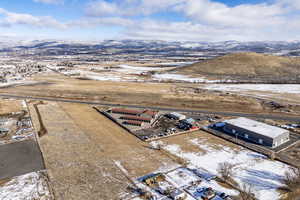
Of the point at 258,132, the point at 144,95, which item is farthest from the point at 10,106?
the point at 258,132

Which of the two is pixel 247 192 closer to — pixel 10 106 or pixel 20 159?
pixel 20 159

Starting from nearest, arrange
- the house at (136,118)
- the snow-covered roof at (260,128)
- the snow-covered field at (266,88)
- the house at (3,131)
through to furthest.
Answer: the snow-covered roof at (260,128)
the house at (3,131)
the house at (136,118)
the snow-covered field at (266,88)

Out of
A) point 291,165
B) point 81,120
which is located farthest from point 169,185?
point 81,120

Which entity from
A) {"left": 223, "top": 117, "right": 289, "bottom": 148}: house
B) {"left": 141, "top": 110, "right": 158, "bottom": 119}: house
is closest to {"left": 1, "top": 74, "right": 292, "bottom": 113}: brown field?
{"left": 141, "top": 110, "right": 158, "bottom": 119}: house

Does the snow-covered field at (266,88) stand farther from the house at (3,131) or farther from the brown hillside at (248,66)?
the house at (3,131)

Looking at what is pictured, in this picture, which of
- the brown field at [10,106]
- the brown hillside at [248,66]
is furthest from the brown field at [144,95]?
the brown hillside at [248,66]
